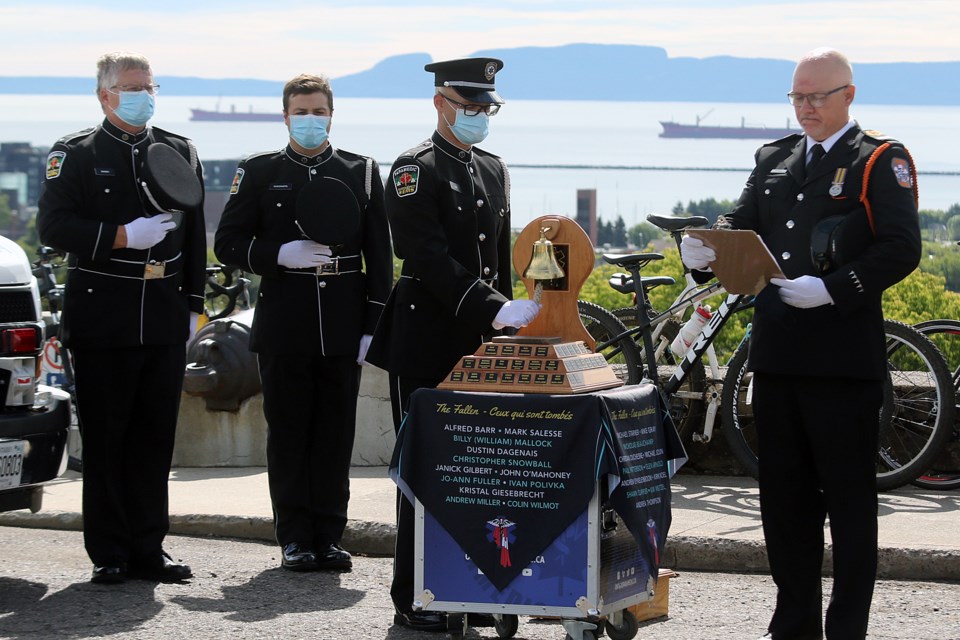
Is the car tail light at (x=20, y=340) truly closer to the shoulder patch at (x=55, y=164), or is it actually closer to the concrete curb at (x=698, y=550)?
the shoulder patch at (x=55, y=164)

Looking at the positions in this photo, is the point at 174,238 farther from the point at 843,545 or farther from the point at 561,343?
the point at 843,545

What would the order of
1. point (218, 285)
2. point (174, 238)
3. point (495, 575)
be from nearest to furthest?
point (495, 575)
point (174, 238)
point (218, 285)

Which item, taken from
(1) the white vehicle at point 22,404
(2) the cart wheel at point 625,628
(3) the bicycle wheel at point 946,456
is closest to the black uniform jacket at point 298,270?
(1) the white vehicle at point 22,404

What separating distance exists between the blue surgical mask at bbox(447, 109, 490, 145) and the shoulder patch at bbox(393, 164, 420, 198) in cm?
21

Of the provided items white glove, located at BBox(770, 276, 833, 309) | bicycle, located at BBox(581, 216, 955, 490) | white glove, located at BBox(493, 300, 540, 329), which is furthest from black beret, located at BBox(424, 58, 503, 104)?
bicycle, located at BBox(581, 216, 955, 490)

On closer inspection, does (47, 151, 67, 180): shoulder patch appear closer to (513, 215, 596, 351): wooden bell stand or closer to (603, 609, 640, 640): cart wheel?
(513, 215, 596, 351): wooden bell stand

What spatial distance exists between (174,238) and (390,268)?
901mm

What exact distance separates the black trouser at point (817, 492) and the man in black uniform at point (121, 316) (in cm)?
251

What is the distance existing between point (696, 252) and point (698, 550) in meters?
2.06

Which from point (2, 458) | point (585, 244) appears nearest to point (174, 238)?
point (2, 458)

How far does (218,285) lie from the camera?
11.4 m

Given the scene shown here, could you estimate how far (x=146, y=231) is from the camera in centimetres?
595

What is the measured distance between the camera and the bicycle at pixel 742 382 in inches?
293

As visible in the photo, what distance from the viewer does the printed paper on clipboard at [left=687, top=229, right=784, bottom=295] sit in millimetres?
4551
